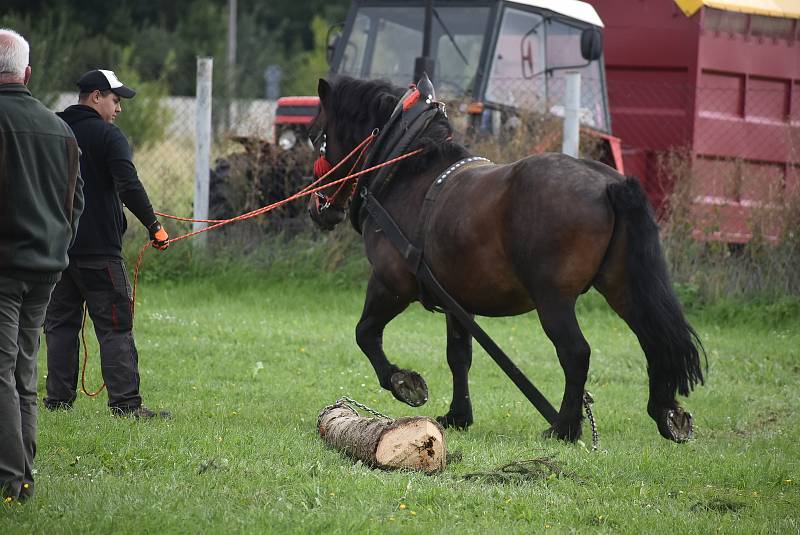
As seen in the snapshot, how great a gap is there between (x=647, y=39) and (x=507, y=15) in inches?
109

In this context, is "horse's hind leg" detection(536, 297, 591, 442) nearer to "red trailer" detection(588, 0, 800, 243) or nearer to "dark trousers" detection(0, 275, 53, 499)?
"dark trousers" detection(0, 275, 53, 499)

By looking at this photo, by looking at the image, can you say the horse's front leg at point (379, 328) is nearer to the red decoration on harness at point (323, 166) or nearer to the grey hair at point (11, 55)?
the red decoration on harness at point (323, 166)

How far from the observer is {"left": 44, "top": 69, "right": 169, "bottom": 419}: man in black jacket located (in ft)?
20.5

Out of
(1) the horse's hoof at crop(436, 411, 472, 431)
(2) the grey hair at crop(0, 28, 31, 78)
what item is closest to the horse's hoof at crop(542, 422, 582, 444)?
(1) the horse's hoof at crop(436, 411, 472, 431)

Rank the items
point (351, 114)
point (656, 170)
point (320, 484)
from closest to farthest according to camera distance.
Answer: point (320, 484), point (351, 114), point (656, 170)

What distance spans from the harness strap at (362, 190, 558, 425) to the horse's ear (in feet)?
2.64

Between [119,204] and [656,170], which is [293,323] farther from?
[656,170]

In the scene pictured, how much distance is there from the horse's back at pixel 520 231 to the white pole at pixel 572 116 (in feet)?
16.4

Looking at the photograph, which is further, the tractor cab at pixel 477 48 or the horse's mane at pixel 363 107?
the tractor cab at pixel 477 48

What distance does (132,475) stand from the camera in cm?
493

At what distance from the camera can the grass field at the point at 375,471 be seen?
444 cm

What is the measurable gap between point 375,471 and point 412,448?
0.74ft

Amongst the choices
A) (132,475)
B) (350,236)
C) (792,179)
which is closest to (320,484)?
(132,475)

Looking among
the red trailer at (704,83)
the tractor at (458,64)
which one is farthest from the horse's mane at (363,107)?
the red trailer at (704,83)
